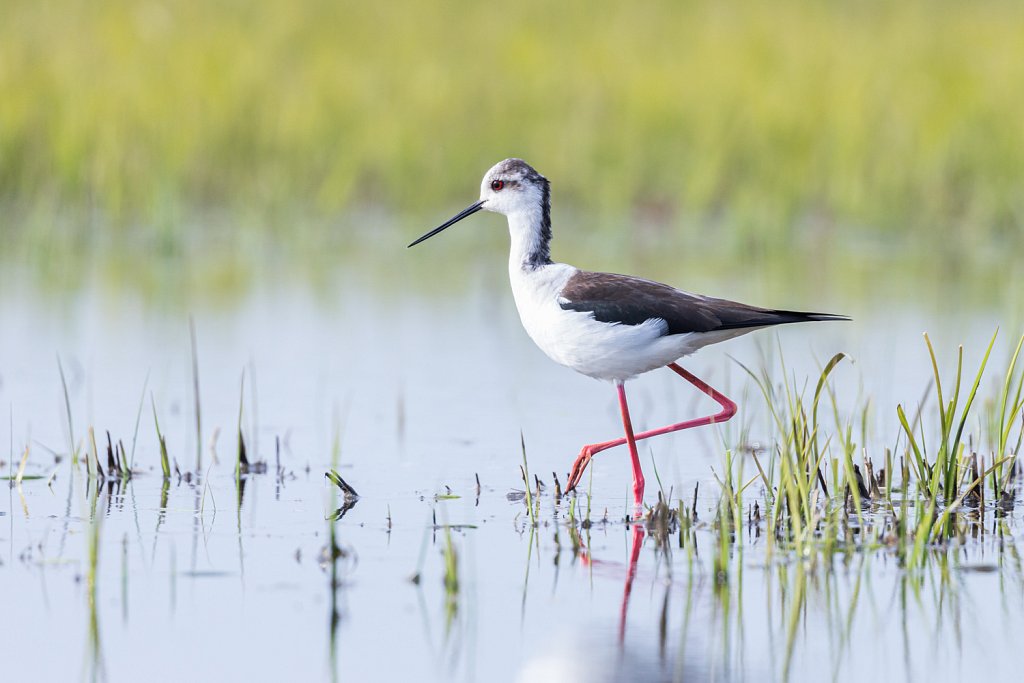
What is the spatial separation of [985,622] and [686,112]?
31.9 feet

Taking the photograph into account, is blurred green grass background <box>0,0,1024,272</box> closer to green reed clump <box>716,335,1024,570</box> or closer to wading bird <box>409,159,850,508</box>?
wading bird <box>409,159,850,508</box>

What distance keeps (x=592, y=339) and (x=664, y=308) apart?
277 mm

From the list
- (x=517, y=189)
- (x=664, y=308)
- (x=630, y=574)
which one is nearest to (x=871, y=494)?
(x=664, y=308)

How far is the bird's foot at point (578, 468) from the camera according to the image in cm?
556

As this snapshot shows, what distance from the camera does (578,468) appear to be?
221 inches

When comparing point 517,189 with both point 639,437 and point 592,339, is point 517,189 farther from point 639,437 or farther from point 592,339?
point 639,437

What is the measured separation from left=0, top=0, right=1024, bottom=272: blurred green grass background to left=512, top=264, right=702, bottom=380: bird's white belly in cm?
561

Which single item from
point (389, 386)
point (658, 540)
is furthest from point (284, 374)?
point (658, 540)

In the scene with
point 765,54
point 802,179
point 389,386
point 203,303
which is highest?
point 765,54

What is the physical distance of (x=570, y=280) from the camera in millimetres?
5824

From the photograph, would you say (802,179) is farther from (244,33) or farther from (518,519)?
(518,519)

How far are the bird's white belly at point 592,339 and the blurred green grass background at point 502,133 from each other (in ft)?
18.4

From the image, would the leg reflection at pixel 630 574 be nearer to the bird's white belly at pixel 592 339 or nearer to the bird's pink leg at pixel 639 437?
the bird's pink leg at pixel 639 437

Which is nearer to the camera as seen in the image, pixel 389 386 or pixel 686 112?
pixel 389 386
